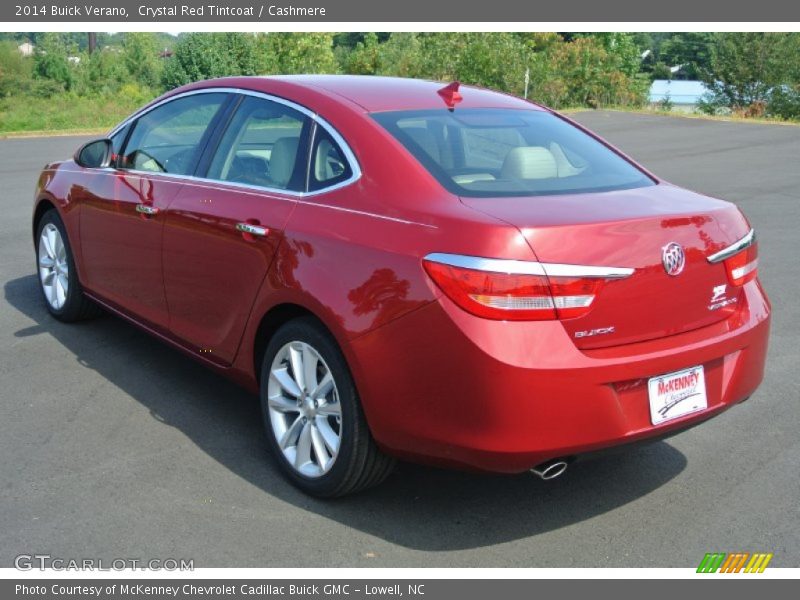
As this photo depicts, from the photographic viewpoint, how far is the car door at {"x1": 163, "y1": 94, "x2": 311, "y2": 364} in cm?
430

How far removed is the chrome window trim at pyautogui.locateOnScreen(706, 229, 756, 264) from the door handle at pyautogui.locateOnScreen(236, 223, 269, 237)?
1.88m

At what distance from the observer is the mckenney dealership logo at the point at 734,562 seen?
3.60m

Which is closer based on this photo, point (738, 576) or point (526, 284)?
point (526, 284)

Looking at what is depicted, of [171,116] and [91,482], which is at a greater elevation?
[171,116]

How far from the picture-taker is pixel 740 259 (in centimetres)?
393

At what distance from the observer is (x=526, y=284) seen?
333 cm

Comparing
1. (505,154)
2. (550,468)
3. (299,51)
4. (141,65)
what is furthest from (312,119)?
(141,65)

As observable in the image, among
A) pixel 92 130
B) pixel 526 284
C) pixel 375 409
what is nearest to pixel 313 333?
pixel 375 409

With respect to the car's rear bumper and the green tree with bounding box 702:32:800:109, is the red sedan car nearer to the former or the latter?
the car's rear bumper

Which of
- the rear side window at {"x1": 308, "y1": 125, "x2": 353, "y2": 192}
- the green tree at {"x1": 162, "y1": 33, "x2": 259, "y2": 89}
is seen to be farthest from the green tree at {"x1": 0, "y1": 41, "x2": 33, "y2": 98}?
the rear side window at {"x1": 308, "y1": 125, "x2": 353, "y2": 192}

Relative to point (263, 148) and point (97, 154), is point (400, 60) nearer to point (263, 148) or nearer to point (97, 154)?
point (97, 154)

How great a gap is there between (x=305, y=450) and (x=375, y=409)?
0.59m

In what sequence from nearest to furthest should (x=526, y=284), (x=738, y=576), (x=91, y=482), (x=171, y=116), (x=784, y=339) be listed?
(x=526, y=284)
(x=738, y=576)
(x=91, y=482)
(x=171, y=116)
(x=784, y=339)
